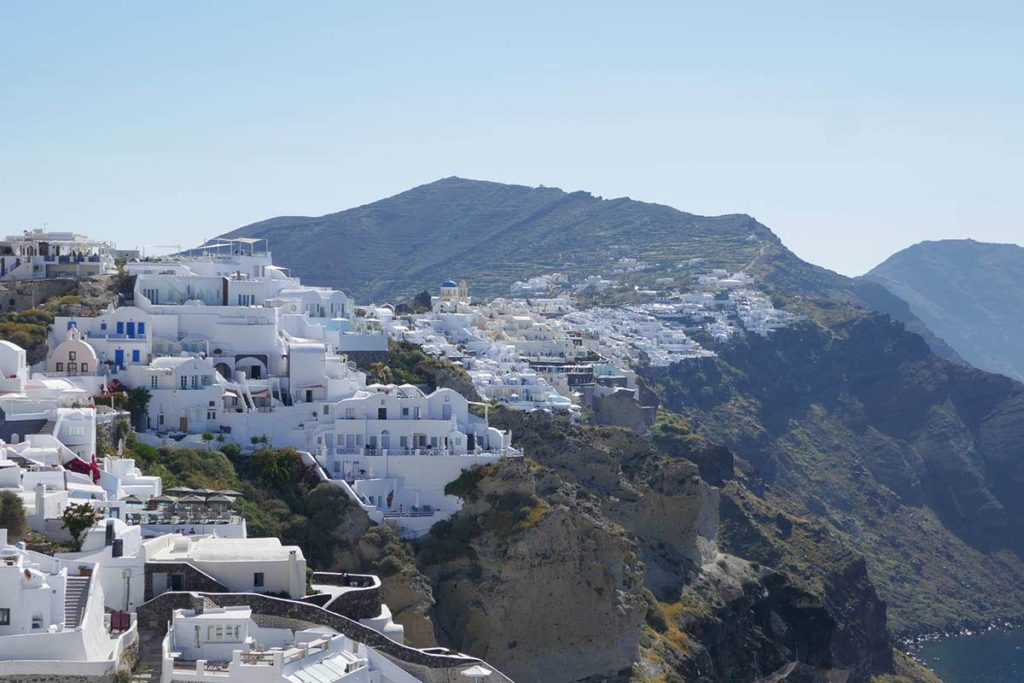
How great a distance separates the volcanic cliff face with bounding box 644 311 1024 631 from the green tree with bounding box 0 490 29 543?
72.5 m

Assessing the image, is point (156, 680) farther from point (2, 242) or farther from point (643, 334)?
point (643, 334)

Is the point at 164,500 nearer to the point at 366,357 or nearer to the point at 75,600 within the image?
the point at 75,600

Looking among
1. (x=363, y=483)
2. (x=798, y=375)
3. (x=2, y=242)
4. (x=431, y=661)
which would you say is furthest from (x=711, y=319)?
(x=431, y=661)

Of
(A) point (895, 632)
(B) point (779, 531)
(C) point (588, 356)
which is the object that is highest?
(C) point (588, 356)

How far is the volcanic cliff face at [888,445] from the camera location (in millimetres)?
130750

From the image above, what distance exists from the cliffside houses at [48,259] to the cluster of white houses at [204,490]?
14 cm

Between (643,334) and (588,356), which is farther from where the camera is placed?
(643,334)

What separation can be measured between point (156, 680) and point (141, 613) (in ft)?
12.1

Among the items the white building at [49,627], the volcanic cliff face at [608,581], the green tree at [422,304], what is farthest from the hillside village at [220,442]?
the volcanic cliff face at [608,581]

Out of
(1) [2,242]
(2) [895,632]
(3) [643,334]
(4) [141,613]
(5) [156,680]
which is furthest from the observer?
(3) [643,334]

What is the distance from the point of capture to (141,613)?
43750 millimetres

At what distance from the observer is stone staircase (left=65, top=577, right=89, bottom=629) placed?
39.5m

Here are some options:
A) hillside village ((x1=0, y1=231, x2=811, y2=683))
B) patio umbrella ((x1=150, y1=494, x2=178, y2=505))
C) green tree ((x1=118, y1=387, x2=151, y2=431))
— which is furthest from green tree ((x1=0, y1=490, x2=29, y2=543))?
green tree ((x1=118, y1=387, x2=151, y2=431))

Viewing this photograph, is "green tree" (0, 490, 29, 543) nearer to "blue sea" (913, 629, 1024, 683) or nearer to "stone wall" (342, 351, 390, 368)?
"stone wall" (342, 351, 390, 368)
